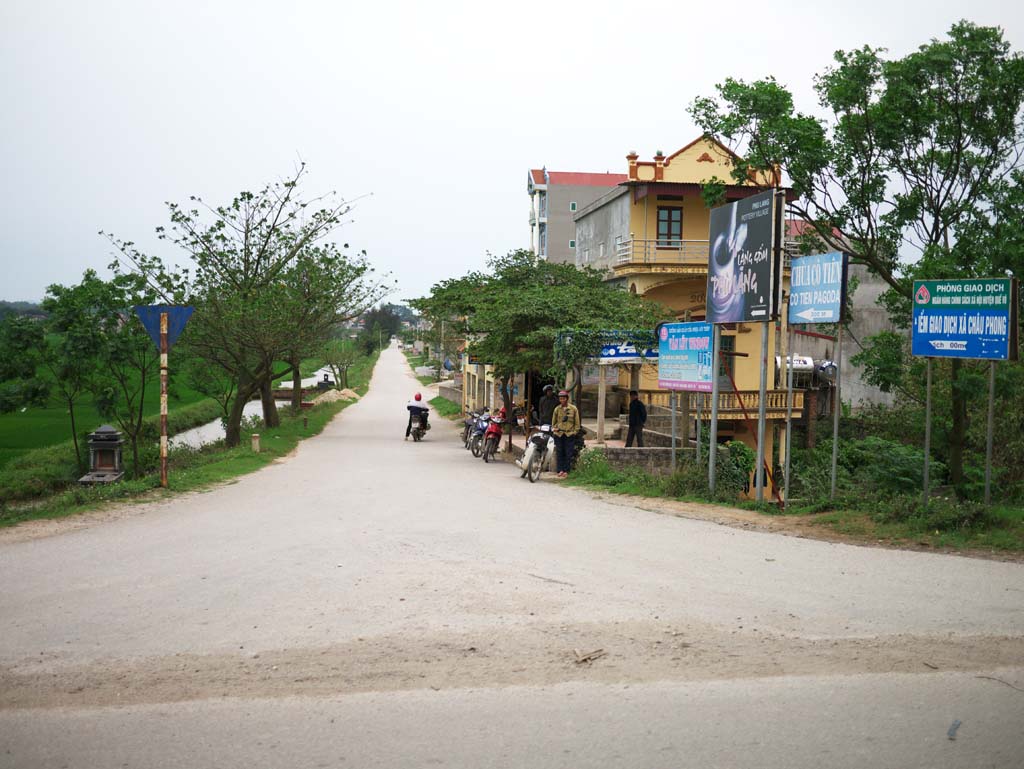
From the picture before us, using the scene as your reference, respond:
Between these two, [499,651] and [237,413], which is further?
[237,413]

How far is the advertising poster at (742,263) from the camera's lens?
13016 mm

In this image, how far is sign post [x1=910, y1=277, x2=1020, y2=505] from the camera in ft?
36.2

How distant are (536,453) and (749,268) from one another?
630 cm

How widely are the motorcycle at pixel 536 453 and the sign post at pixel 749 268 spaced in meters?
4.61

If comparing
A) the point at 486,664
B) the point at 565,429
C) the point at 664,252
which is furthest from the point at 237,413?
the point at 486,664

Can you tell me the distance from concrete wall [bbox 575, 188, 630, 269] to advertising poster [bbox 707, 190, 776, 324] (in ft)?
76.4

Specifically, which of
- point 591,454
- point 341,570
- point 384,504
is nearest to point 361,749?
point 341,570

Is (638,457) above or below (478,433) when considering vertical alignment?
below

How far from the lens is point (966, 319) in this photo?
11500 mm

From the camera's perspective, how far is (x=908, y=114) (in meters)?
20.5

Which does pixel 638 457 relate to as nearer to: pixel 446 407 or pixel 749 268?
pixel 749 268

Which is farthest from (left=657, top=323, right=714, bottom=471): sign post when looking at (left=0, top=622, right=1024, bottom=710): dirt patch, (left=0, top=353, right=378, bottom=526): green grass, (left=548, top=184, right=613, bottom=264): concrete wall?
(left=548, top=184, right=613, bottom=264): concrete wall

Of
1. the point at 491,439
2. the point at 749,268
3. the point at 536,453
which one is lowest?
the point at 491,439

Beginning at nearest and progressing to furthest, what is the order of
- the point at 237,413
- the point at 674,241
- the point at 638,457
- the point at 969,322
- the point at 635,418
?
the point at 969,322 → the point at 638,457 → the point at 635,418 → the point at 237,413 → the point at 674,241
